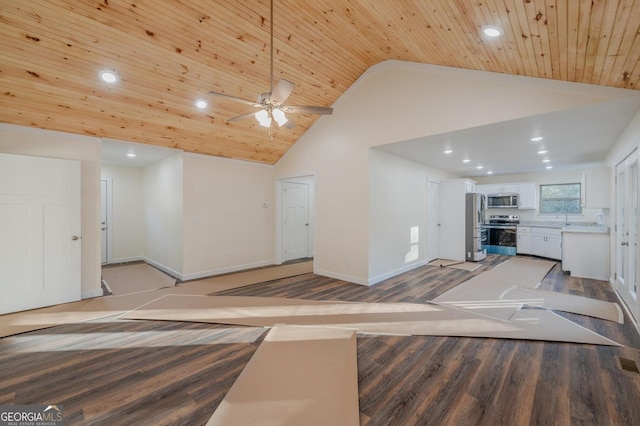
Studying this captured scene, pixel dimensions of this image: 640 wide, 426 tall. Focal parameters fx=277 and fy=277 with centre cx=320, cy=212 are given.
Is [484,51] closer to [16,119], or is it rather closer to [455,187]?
[455,187]

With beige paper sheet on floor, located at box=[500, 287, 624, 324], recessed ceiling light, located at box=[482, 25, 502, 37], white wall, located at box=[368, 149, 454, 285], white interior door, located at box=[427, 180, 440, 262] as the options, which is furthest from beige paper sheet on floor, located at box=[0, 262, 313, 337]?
recessed ceiling light, located at box=[482, 25, 502, 37]

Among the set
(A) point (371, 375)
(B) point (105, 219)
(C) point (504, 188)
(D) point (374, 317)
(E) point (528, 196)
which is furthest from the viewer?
(C) point (504, 188)

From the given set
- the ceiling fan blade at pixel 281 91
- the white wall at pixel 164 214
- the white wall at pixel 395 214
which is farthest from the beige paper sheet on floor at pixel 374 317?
the ceiling fan blade at pixel 281 91

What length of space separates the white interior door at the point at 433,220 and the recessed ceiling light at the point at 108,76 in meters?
6.34

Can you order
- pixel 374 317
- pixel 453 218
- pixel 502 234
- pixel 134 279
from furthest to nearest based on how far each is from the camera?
pixel 502 234
pixel 453 218
pixel 134 279
pixel 374 317

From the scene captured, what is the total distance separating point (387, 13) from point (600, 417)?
3.83 metres

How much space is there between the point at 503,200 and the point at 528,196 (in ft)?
1.96

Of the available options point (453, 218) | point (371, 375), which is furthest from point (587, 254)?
point (371, 375)

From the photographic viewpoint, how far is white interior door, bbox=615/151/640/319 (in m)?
3.47

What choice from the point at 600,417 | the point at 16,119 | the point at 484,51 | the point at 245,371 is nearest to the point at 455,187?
the point at 484,51

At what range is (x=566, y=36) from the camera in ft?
7.32

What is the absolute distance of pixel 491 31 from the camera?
2.51 meters

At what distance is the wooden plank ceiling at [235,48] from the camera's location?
7.53ft

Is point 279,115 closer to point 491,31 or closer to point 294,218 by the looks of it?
point 491,31
